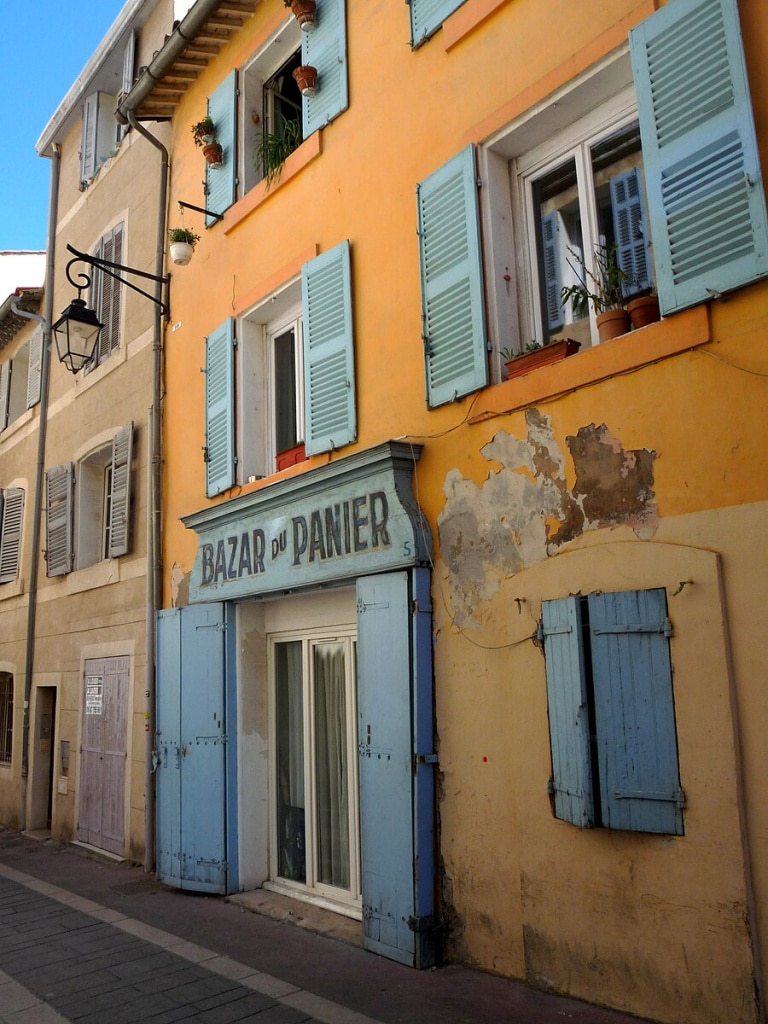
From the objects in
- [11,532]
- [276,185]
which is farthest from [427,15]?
[11,532]

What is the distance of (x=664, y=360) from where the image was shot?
4.21 metres

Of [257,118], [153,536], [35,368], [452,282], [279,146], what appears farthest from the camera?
[35,368]

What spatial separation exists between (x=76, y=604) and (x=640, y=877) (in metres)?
8.10

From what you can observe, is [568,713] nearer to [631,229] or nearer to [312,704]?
[631,229]

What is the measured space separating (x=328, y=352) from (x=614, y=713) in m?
3.51

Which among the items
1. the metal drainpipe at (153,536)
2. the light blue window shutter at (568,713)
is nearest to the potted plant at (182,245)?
the metal drainpipe at (153,536)

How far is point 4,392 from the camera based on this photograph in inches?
563

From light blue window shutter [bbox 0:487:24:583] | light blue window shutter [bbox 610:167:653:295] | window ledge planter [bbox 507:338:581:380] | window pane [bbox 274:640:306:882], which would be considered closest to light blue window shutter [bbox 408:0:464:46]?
light blue window shutter [bbox 610:167:653:295]

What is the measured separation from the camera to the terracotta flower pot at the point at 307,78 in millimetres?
6895

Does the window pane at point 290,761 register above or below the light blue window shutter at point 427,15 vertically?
below

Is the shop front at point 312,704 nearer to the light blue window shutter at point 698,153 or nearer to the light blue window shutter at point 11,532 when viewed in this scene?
the light blue window shutter at point 698,153

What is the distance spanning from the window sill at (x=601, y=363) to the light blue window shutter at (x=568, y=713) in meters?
1.15

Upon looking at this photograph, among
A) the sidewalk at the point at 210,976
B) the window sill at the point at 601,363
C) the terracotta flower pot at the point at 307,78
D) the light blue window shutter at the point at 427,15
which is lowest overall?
the sidewalk at the point at 210,976

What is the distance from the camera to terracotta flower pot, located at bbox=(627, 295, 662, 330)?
4.43 meters
